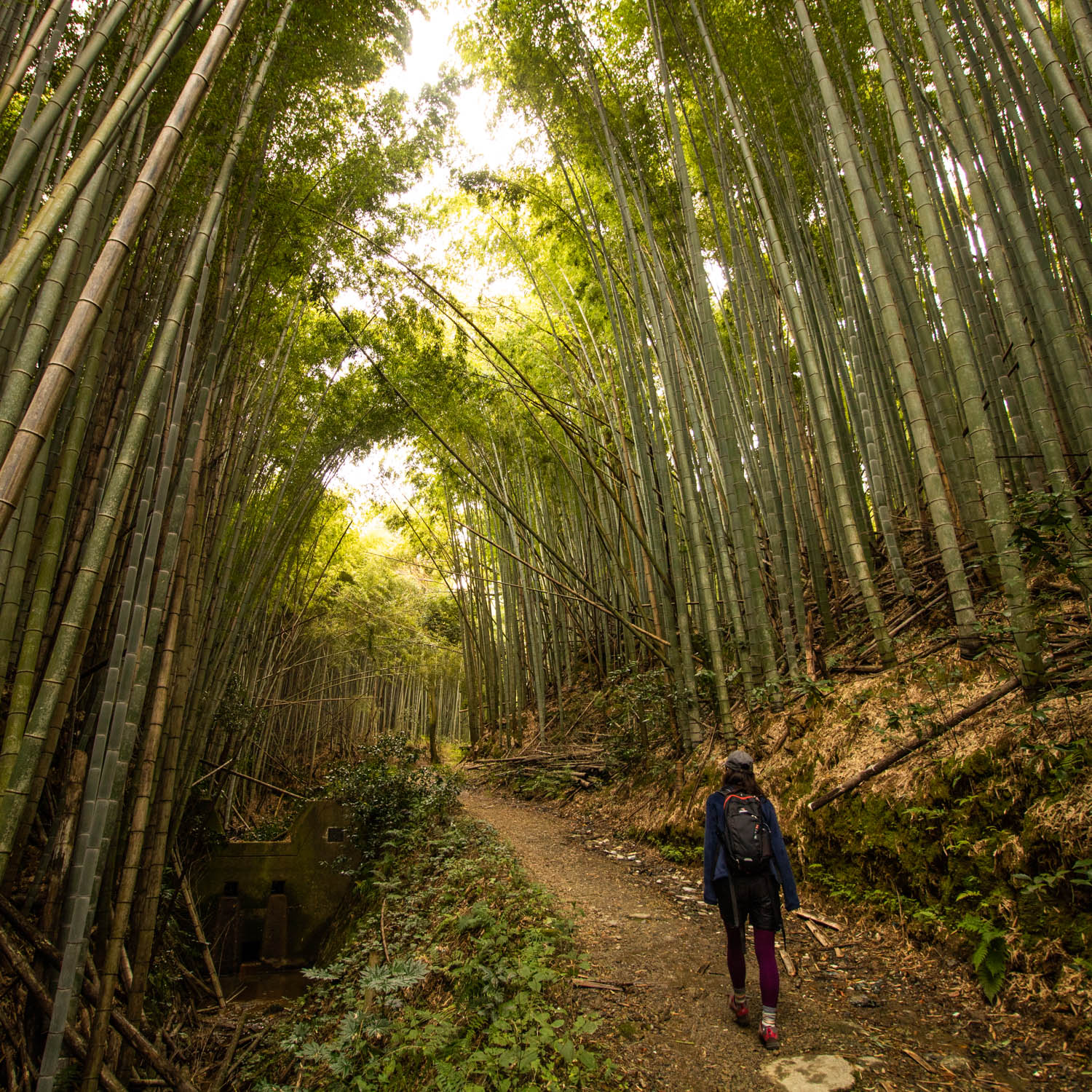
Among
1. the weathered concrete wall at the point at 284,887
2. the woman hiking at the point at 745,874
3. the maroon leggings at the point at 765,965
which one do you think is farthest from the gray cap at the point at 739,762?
the weathered concrete wall at the point at 284,887

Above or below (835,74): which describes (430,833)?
below

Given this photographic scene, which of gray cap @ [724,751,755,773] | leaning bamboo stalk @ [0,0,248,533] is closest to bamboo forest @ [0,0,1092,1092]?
leaning bamboo stalk @ [0,0,248,533]

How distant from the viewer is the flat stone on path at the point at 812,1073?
1.43 m

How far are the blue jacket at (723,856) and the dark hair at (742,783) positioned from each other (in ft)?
0.14

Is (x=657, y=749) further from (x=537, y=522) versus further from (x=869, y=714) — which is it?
(x=537, y=522)

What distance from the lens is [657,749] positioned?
187 inches

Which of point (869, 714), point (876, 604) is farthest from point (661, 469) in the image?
point (869, 714)

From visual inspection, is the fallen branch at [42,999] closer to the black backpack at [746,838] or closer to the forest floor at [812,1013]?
the forest floor at [812,1013]

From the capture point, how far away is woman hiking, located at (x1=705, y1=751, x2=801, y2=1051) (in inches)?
68.7

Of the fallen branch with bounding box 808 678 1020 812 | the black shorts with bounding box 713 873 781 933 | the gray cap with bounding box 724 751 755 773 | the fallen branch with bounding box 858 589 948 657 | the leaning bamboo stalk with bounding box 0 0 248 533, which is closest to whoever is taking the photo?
the leaning bamboo stalk with bounding box 0 0 248 533

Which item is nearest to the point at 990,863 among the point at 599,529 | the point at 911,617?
the point at 911,617

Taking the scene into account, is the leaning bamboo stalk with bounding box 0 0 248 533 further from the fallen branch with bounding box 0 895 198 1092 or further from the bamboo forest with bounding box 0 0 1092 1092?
the fallen branch with bounding box 0 895 198 1092

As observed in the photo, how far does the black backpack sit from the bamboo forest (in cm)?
4

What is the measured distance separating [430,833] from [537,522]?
3954 mm
